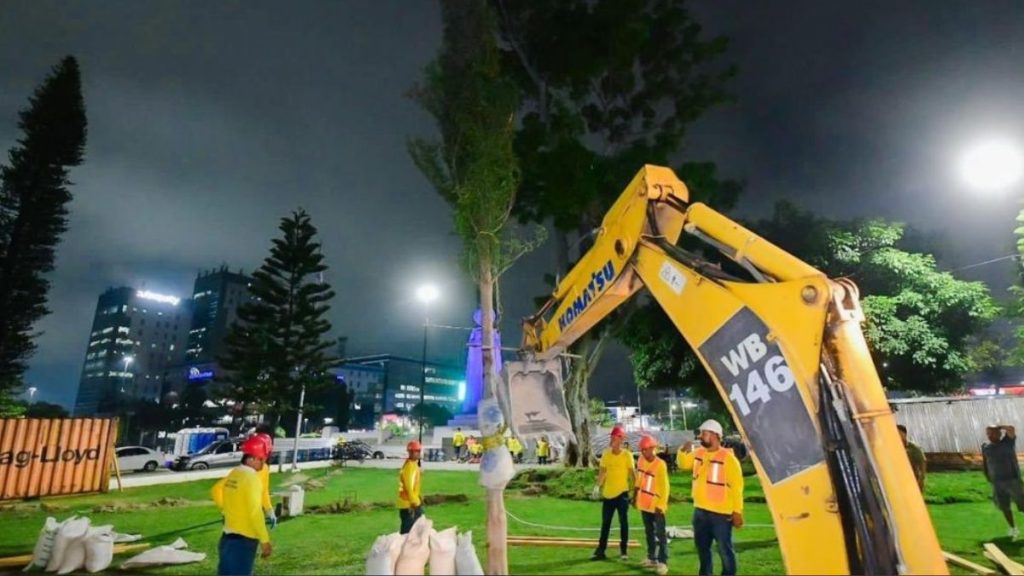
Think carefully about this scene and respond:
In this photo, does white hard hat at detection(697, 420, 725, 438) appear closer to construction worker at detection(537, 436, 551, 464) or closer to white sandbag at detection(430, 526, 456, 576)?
white sandbag at detection(430, 526, 456, 576)

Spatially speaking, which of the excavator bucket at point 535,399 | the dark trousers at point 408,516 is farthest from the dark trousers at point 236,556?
the dark trousers at point 408,516

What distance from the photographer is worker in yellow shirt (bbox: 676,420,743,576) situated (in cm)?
583

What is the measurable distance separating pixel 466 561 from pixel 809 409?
2.96 metres

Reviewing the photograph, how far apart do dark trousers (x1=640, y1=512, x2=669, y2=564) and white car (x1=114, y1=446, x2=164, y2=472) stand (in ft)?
98.2

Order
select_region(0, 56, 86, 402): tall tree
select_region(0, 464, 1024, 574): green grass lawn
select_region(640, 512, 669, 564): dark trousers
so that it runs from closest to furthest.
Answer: select_region(640, 512, 669, 564): dark trousers
select_region(0, 464, 1024, 574): green grass lawn
select_region(0, 56, 86, 402): tall tree

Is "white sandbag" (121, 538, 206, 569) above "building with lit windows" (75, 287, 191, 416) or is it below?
below

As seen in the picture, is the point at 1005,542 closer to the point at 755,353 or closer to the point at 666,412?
the point at 755,353

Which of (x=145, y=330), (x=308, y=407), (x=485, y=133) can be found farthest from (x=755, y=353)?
(x=145, y=330)

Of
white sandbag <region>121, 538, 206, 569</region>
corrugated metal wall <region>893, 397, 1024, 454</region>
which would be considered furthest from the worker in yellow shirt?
corrugated metal wall <region>893, 397, 1024, 454</region>

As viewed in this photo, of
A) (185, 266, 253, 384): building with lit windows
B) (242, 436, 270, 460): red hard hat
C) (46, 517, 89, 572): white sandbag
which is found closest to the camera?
(242, 436, 270, 460): red hard hat

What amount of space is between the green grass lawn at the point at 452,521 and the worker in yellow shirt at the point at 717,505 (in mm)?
1312

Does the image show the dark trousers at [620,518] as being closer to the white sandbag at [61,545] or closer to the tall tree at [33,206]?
the white sandbag at [61,545]

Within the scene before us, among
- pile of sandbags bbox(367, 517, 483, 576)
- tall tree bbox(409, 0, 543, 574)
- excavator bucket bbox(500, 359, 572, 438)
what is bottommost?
pile of sandbags bbox(367, 517, 483, 576)

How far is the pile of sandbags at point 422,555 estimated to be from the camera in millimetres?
4285
